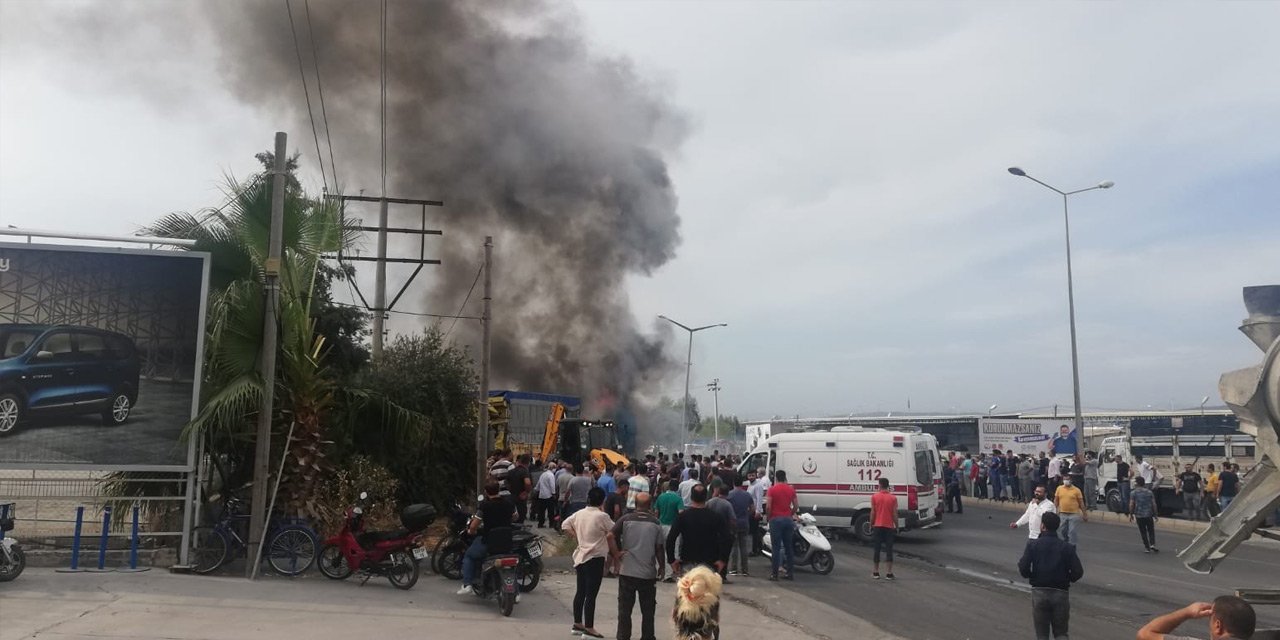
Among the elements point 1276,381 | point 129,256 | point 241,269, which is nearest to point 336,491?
point 241,269

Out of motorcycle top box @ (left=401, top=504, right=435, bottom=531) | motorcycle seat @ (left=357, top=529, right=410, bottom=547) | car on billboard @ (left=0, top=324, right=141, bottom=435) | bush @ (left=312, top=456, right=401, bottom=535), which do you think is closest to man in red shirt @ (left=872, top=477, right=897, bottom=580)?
motorcycle top box @ (left=401, top=504, right=435, bottom=531)

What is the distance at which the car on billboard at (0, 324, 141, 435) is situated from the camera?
1052 cm

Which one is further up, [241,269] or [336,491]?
[241,269]

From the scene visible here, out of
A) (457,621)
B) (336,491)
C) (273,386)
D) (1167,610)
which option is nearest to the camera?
(457,621)

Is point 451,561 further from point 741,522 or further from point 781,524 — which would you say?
point 781,524

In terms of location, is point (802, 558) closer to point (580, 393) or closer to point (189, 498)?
point (189, 498)

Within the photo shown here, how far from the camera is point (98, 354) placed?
424 inches

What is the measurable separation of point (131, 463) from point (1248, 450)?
82.3ft

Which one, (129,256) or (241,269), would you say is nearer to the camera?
(129,256)

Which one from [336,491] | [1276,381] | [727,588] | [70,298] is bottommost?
[727,588]

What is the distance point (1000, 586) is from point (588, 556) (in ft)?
21.6

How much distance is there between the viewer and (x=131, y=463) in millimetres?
10680

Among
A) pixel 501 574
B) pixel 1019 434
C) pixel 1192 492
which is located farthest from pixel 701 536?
pixel 1019 434

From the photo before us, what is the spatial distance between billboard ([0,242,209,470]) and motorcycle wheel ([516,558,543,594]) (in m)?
4.05
